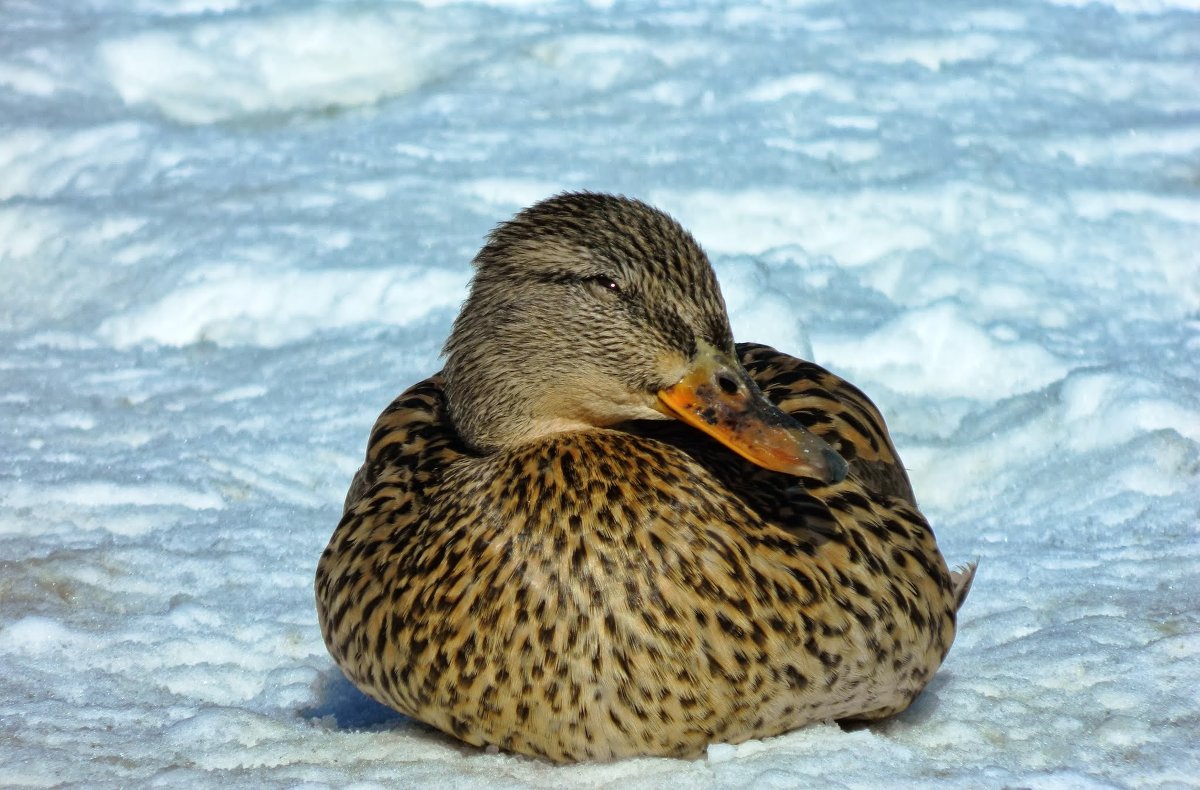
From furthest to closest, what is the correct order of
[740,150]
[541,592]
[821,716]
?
[740,150], [821,716], [541,592]

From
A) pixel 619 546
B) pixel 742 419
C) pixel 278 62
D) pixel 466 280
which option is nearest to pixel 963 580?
pixel 742 419

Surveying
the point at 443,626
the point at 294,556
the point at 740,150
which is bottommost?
the point at 294,556

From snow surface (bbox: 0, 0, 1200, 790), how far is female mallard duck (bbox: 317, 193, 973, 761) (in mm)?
171

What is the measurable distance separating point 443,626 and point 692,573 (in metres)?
0.57

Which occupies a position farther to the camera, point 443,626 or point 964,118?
point 964,118

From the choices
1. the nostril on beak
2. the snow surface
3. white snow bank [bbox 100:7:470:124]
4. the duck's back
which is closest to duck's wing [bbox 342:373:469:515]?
the duck's back

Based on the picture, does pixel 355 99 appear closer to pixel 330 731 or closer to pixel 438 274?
pixel 438 274

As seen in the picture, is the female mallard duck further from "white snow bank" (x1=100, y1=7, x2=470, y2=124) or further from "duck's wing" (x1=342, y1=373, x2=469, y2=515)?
"white snow bank" (x1=100, y1=7, x2=470, y2=124)

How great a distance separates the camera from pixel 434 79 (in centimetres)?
952

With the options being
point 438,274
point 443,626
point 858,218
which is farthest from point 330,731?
point 858,218

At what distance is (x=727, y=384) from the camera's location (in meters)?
3.51

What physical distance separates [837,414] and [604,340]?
34.7 inches

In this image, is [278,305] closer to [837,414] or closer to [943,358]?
[943,358]

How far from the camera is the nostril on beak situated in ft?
11.5
